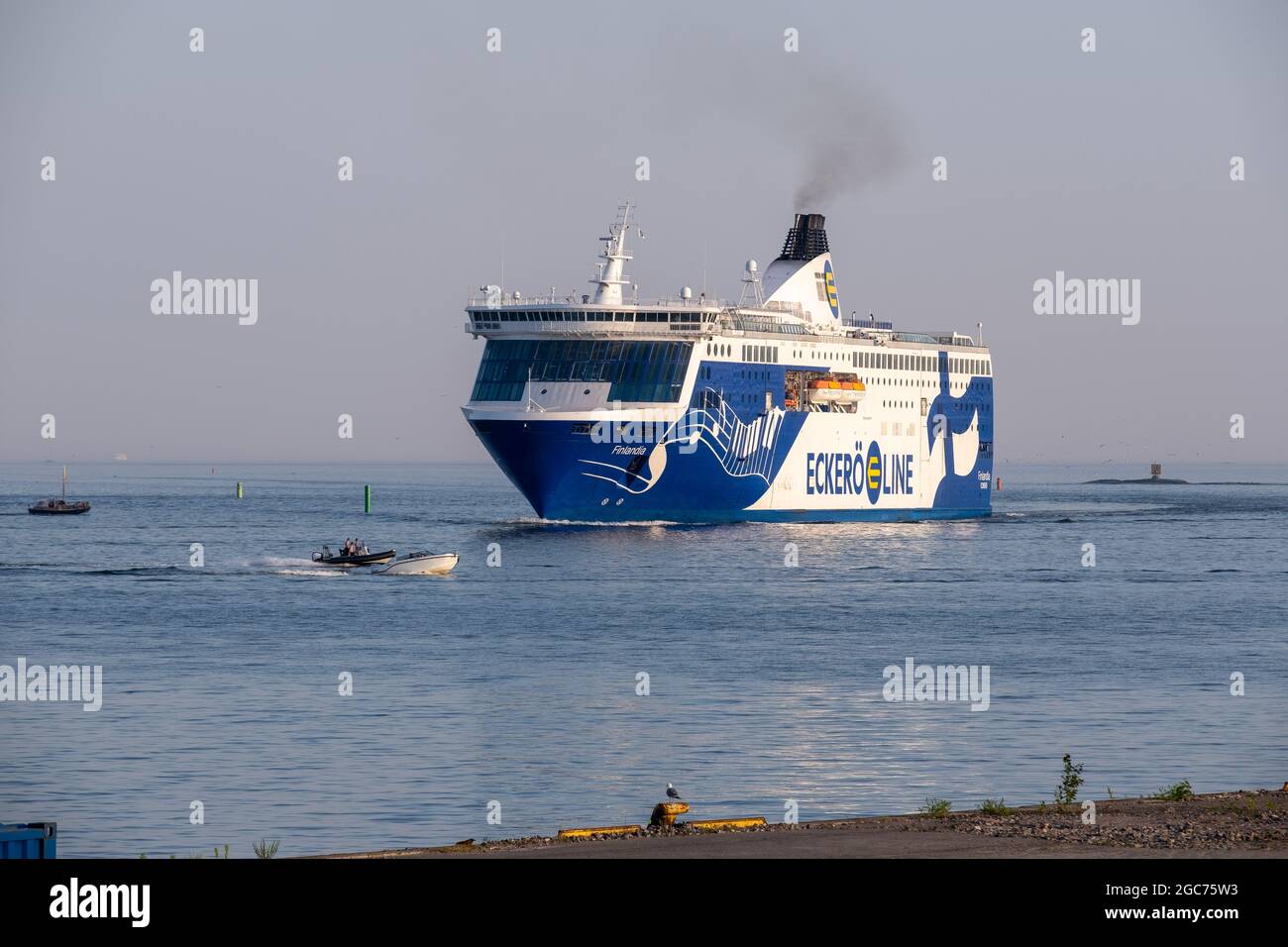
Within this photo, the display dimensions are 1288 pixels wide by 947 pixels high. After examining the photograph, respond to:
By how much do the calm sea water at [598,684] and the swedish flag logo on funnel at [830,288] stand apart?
2576cm

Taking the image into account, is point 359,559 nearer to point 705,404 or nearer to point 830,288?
point 705,404

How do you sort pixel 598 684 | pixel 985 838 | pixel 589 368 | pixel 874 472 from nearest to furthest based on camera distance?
pixel 985 838
pixel 598 684
pixel 589 368
pixel 874 472

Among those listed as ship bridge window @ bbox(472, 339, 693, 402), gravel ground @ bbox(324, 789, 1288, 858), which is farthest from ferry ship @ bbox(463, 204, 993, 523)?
gravel ground @ bbox(324, 789, 1288, 858)

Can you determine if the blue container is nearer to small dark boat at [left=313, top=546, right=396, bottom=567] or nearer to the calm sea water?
the calm sea water

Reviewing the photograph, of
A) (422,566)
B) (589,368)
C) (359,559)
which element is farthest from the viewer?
(589,368)

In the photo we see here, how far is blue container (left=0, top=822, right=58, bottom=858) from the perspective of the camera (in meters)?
14.8

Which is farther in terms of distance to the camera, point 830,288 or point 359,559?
point 830,288

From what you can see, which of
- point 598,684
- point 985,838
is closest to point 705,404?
point 598,684

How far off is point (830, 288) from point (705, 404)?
25.0m

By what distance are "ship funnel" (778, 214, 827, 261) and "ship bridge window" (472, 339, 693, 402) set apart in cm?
2507

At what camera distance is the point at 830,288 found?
106625 mm

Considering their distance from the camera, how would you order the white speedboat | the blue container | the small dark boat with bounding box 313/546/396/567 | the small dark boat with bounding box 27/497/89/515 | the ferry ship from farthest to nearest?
1. the small dark boat with bounding box 27/497/89/515
2. the ferry ship
3. the small dark boat with bounding box 313/546/396/567
4. the white speedboat
5. the blue container
